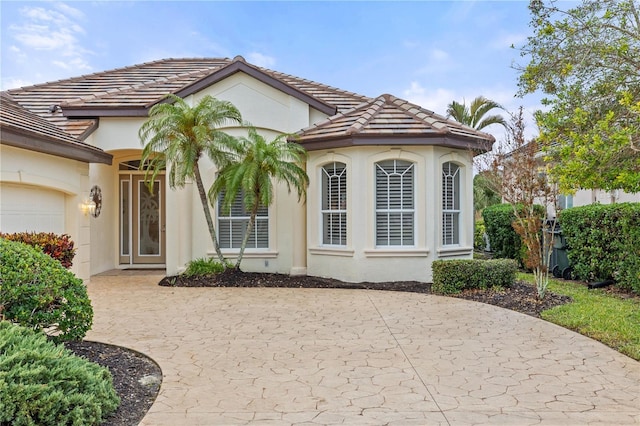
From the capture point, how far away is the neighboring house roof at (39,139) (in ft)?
29.0

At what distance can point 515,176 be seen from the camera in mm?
9516

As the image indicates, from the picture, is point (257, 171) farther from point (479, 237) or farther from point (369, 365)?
point (479, 237)

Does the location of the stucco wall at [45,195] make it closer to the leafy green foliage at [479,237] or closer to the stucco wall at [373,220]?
the stucco wall at [373,220]

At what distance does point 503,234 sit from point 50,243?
43.5 ft

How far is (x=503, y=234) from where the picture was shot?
1545 cm

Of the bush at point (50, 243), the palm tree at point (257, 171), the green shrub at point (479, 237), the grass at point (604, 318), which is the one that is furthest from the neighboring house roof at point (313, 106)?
the green shrub at point (479, 237)

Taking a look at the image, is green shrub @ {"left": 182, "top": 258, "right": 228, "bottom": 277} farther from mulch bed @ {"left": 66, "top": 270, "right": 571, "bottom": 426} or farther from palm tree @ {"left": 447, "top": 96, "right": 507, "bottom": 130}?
palm tree @ {"left": 447, "top": 96, "right": 507, "bottom": 130}

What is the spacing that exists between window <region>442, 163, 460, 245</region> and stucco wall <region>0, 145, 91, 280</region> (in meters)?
9.58

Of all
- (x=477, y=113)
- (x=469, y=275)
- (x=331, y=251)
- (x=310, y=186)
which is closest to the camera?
(x=469, y=275)

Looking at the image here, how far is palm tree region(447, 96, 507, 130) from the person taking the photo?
856 inches

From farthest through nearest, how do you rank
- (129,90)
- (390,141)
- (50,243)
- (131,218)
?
(131,218)
(129,90)
(390,141)
(50,243)

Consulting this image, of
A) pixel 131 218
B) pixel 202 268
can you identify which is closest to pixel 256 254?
pixel 202 268

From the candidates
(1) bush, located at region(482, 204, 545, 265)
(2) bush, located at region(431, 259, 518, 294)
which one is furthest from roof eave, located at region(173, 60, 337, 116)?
(1) bush, located at region(482, 204, 545, 265)

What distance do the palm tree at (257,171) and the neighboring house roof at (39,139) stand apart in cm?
323
